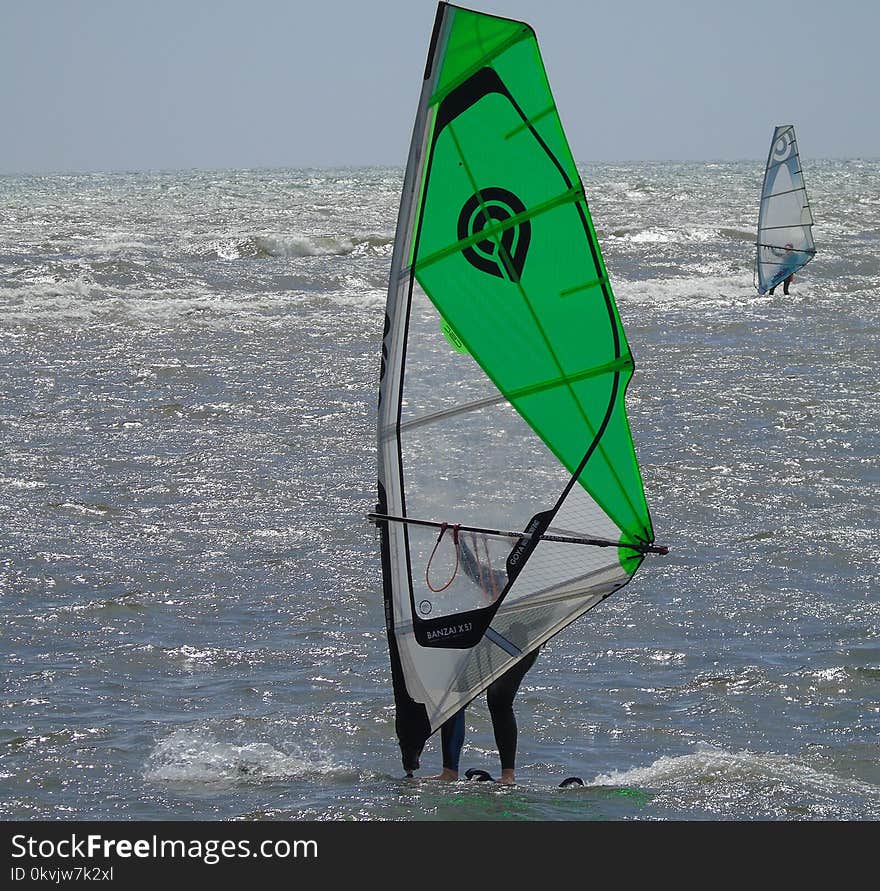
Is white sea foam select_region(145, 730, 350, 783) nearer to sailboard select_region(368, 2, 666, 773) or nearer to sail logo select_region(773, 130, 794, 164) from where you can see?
sailboard select_region(368, 2, 666, 773)

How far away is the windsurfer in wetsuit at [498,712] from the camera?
17.1 feet

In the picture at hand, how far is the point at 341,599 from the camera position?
7816 millimetres

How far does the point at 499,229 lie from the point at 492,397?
2.13 feet

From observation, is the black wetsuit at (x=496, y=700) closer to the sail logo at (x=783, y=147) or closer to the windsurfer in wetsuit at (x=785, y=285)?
the windsurfer in wetsuit at (x=785, y=285)

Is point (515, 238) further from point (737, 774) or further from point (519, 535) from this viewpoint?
point (737, 774)

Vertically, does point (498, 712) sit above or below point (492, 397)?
below

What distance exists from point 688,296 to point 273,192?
Answer: 4342cm

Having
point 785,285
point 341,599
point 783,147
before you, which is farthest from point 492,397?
point 783,147

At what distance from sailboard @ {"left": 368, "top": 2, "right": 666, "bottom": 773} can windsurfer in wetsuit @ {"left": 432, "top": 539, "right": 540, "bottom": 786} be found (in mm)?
11

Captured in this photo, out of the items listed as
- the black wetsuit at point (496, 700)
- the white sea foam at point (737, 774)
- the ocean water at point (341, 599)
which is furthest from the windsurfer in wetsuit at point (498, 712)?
the white sea foam at point (737, 774)

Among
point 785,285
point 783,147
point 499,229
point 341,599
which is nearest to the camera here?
point 499,229

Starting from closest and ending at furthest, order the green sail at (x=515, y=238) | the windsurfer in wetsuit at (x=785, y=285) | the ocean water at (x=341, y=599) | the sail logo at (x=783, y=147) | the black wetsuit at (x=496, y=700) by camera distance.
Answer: the green sail at (x=515, y=238) < the black wetsuit at (x=496, y=700) < the ocean water at (x=341, y=599) < the windsurfer in wetsuit at (x=785, y=285) < the sail logo at (x=783, y=147)

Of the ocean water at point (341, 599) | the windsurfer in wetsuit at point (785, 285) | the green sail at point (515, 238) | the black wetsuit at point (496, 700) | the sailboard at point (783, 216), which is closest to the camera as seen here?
the green sail at point (515, 238)

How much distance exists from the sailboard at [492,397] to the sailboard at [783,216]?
18.1m
